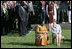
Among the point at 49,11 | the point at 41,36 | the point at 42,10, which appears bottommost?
the point at 41,36

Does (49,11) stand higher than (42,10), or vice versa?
(42,10)

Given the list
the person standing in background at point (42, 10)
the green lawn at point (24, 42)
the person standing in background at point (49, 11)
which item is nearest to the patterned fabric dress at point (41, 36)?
the green lawn at point (24, 42)

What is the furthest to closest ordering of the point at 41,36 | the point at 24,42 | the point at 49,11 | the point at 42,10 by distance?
the point at 42,10
the point at 49,11
the point at 24,42
the point at 41,36

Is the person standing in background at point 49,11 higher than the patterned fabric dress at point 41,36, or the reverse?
the person standing in background at point 49,11

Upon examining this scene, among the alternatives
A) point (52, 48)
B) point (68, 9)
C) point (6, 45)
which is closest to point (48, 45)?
point (52, 48)

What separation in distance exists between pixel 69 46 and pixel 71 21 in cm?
785

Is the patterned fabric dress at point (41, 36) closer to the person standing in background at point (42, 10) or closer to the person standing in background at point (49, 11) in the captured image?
the person standing in background at point (49, 11)

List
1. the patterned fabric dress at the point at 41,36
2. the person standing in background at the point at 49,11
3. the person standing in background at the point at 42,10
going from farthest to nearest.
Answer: the person standing in background at the point at 42,10, the person standing in background at the point at 49,11, the patterned fabric dress at the point at 41,36

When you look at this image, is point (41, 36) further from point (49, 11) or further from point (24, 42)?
point (49, 11)

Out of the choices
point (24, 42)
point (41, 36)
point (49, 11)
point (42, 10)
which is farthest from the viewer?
point (42, 10)

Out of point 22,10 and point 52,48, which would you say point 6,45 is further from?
point 22,10

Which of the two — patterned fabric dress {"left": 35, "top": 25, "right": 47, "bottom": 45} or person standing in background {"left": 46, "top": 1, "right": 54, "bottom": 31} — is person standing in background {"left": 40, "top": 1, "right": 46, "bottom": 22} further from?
patterned fabric dress {"left": 35, "top": 25, "right": 47, "bottom": 45}

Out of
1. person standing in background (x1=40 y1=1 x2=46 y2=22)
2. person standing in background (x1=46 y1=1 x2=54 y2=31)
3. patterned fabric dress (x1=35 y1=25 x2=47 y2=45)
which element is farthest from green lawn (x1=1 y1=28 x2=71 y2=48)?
person standing in background (x1=40 y1=1 x2=46 y2=22)

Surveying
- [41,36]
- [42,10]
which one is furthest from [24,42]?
[42,10]
